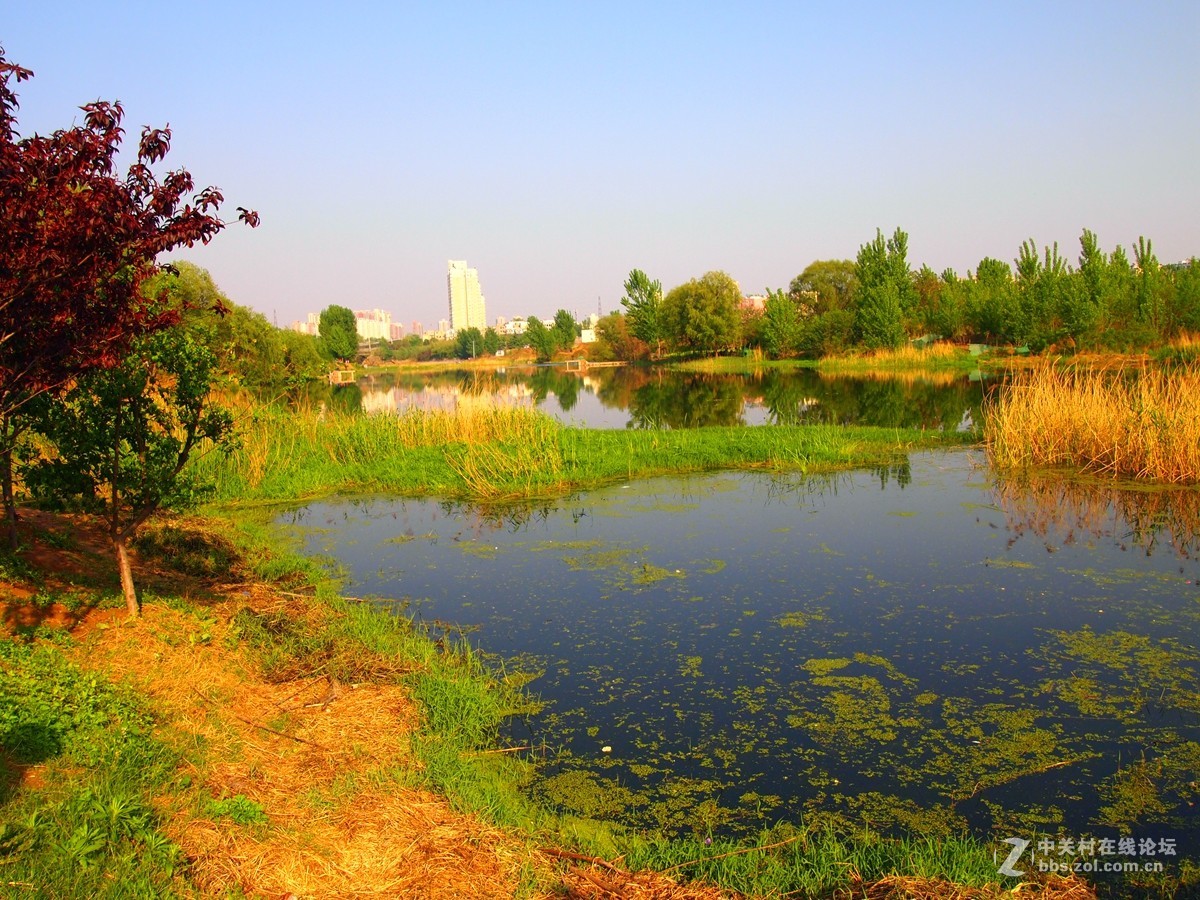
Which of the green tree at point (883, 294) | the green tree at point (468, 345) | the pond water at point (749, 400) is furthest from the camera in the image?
the green tree at point (468, 345)

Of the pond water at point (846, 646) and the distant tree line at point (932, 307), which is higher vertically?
the distant tree line at point (932, 307)

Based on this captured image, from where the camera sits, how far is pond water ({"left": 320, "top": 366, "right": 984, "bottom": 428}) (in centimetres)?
1966

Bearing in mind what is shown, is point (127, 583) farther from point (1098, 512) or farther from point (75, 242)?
point (1098, 512)

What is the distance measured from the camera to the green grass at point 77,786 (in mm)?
3064

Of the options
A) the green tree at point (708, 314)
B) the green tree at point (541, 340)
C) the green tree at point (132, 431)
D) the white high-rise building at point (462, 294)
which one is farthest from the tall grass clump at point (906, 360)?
the white high-rise building at point (462, 294)

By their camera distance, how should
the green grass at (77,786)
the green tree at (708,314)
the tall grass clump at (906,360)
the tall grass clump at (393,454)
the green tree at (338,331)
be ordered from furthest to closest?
1. the green tree at (338,331)
2. the green tree at (708,314)
3. the tall grass clump at (906,360)
4. the tall grass clump at (393,454)
5. the green grass at (77,786)

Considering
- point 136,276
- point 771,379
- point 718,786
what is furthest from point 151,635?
point 771,379

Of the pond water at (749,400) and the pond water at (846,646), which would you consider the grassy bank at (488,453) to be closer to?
the pond water at (749,400)

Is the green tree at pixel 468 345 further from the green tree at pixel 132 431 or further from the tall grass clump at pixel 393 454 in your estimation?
the green tree at pixel 132 431

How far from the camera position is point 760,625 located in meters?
6.69

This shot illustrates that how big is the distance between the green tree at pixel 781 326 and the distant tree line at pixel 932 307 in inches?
2.5

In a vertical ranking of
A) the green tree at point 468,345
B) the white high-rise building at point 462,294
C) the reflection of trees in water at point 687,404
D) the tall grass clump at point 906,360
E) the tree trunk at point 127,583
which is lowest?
the tree trunk at point 127,583

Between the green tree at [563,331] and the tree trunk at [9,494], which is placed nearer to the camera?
the tree trunk at [9,494]

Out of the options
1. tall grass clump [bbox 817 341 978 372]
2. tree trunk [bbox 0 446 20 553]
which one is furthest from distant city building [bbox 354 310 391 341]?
tree trunk [bbox 0 446 20 553]
